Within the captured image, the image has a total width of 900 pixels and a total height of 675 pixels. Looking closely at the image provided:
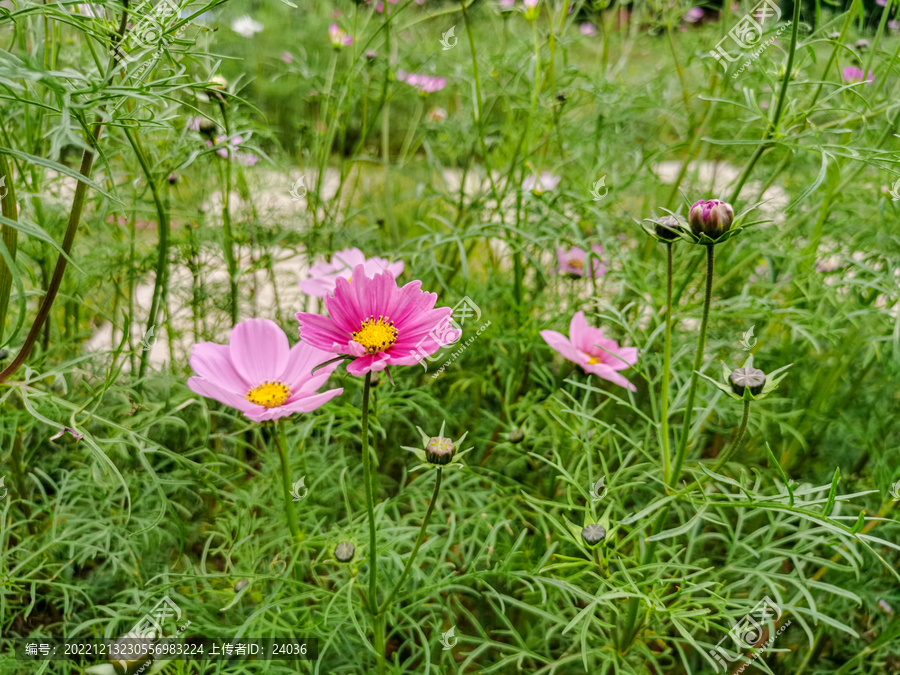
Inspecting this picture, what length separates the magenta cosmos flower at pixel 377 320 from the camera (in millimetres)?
516

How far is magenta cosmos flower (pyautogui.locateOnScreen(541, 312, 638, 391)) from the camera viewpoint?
78 cm

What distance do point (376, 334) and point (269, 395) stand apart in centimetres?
22

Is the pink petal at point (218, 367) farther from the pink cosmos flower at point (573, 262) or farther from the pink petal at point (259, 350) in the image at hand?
the pink cosmos flower at point (573, 262)

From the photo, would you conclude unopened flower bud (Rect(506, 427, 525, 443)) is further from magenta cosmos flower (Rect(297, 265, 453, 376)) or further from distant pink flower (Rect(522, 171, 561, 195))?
distant pink flower (Rect(522, 171, 561, 195))

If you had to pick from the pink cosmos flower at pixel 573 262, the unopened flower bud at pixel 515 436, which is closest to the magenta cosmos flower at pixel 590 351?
the unopened flower bud at pixel 515 436

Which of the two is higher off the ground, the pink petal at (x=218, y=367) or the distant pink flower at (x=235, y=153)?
the distant pink flower at (x=235, y=153)

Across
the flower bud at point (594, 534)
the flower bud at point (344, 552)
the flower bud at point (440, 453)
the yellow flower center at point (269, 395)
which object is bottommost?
the flower bud at point (344, 552)

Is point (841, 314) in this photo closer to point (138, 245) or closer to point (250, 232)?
point (250, 232)

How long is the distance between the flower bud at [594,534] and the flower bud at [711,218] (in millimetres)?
295

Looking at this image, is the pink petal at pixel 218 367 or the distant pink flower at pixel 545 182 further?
the distant pink flower at pixel 545 182

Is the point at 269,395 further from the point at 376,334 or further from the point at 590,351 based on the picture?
the point at 590,351

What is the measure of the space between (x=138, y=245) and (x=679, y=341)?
3.00ft

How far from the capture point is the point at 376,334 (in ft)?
1.75

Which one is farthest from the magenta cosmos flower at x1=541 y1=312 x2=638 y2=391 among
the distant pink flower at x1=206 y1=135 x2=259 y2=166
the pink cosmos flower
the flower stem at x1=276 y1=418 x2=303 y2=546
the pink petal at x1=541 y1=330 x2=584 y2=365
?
the distant pink flower at x1=206 y1=135 x2=259 y2=166
